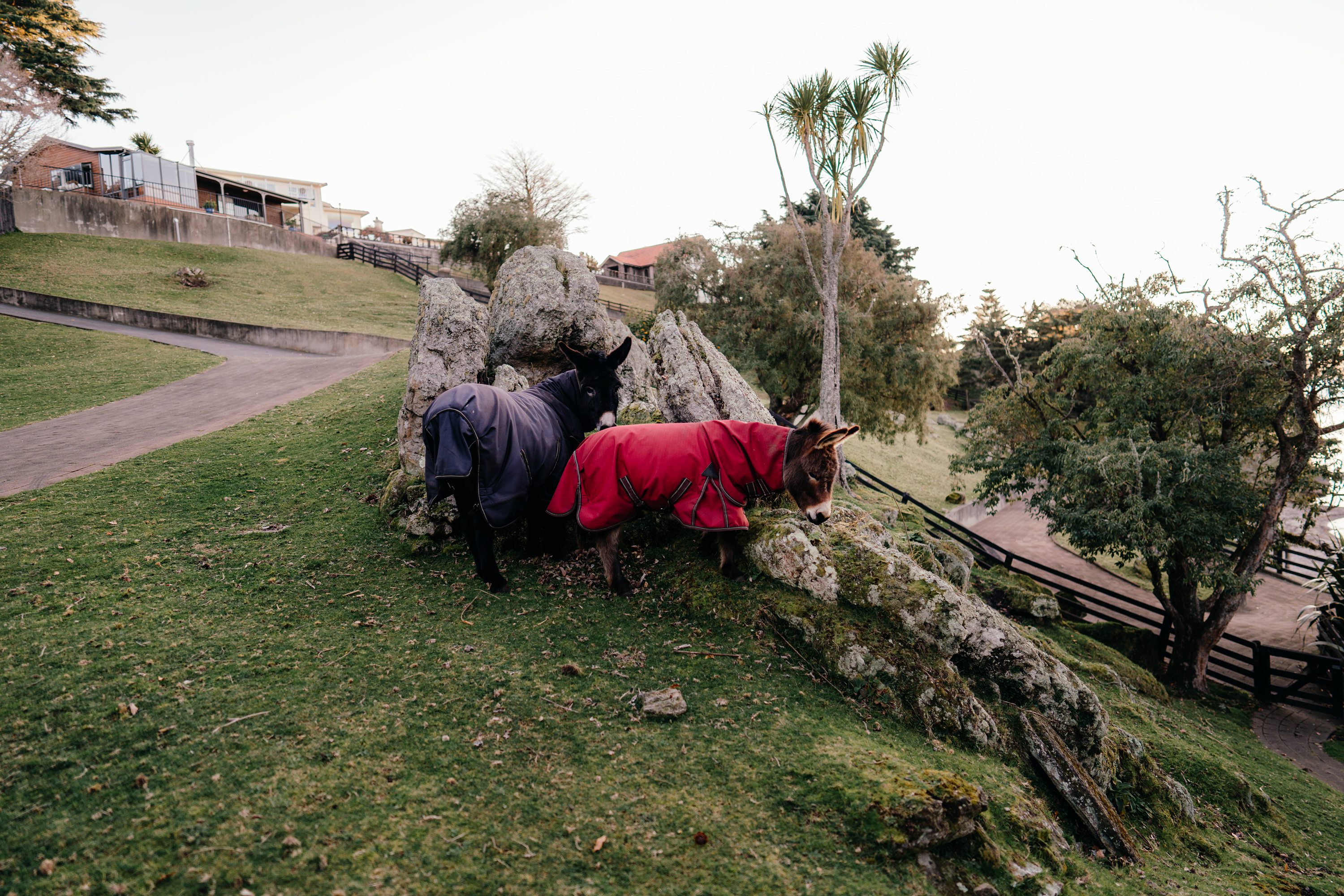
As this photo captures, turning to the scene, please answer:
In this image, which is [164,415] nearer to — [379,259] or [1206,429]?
[1206,429]

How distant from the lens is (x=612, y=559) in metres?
6.59

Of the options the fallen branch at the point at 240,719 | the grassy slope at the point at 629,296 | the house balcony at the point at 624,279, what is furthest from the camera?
the house balcony at the point at 624,279

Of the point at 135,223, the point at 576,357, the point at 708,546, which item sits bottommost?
the point at 708,546

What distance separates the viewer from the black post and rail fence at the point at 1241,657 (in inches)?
523

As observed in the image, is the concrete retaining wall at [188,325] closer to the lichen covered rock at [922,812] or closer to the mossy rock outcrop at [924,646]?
the mossy rock outcrop at [924,646]

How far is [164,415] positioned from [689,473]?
12.6m

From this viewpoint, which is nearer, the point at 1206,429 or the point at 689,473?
the point at 689,473

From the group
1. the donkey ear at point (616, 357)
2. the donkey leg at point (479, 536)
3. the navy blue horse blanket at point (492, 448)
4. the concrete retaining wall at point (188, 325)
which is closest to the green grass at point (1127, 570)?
the donkey ear at point (616, 357)

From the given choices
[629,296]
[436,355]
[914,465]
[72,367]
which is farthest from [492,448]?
[629,296]

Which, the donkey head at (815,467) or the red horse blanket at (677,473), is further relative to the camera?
the red horse blanket at (677,473)

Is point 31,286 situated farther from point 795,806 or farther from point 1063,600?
point 1063,600

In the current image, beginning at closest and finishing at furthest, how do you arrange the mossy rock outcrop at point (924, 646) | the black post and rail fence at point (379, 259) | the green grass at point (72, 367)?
the mossy rock outcrop at point (924, 646) < the green grass at point (72, 367) < the black post and rail fence at point (379, 259)

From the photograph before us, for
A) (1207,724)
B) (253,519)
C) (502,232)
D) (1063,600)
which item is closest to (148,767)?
(253,519)

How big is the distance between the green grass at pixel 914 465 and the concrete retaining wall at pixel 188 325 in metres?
21.4
